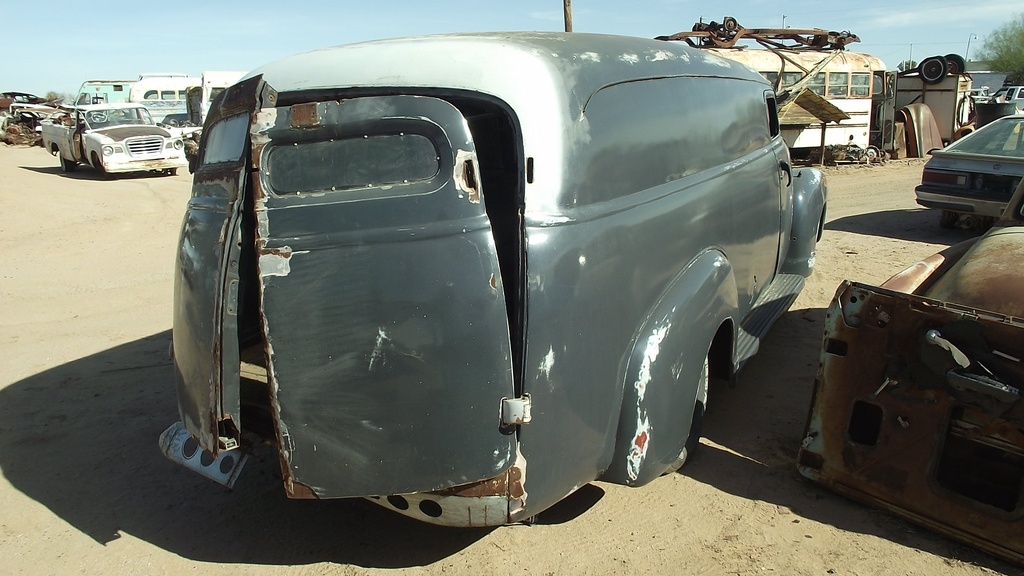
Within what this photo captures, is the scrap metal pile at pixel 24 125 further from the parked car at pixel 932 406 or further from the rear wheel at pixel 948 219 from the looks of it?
the parked car at pixel 932 406

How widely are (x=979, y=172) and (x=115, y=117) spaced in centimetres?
1714

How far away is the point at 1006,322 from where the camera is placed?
2.66m

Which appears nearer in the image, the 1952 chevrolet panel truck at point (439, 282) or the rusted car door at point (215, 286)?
the 1952 chevrolet panel truck at point (439, 282)

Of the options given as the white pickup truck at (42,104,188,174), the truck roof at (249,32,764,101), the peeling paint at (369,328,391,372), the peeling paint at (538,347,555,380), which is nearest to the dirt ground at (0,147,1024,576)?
the peeling paint at (538,347,555,380)

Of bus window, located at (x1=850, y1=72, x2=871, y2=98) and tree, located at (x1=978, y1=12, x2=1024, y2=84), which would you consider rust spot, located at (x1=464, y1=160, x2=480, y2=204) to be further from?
tree, located at (x1=978, y1=12, x2=1024, y2=84)

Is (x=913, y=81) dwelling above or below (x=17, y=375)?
above

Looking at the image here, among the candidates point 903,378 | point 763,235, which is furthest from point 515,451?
point 763,235

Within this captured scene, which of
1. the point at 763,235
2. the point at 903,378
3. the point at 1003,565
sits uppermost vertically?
the point at 763,235

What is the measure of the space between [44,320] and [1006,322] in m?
6.84

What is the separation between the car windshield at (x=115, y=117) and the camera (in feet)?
55.0

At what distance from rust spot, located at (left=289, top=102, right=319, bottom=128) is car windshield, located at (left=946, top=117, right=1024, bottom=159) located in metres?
8.20

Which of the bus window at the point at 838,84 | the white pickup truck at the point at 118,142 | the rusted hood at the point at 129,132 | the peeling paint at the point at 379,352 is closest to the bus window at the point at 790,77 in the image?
the bus window at the point at 838,84

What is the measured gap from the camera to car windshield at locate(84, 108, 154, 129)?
16.8 meters

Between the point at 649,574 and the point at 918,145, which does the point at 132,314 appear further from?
the point at 918,145
